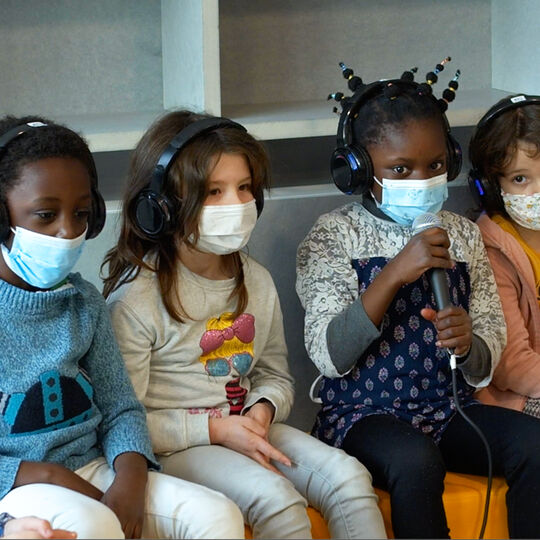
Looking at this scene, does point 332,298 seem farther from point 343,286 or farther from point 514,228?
point 514,228

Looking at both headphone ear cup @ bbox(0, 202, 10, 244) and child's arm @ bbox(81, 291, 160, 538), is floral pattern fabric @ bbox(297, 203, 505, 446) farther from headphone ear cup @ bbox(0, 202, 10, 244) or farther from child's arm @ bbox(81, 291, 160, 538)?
headphone ear cup @ bbox(0, 202, 10, 244)

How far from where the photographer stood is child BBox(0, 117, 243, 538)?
5.27 feet

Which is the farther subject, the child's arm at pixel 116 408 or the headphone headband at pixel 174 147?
the headphone headband at pixel 174 147

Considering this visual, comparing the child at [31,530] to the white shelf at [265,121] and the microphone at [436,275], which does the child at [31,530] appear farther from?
the white shelf at [265,121]

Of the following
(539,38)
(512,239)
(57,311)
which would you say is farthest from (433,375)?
(539,38)

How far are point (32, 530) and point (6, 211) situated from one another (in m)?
0.47

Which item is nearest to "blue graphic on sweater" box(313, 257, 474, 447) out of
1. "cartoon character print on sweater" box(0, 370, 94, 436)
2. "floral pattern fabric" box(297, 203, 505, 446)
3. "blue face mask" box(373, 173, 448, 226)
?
"floral pattern fabric" box(297, 203, 505, 446)

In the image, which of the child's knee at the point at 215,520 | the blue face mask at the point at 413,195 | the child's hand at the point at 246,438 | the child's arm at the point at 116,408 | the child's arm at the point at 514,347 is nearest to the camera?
the child's knee at the point at 215,520

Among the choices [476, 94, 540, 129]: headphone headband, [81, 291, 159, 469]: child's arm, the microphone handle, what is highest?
[476, 94, 540, 129]: headphone headband

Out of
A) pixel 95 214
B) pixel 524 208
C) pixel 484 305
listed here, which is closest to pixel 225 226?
pixel 95 214

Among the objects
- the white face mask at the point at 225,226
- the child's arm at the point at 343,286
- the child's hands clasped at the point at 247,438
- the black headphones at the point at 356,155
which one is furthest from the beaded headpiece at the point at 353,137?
the child's hands clasped at the point at 247,438

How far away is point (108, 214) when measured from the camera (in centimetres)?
216

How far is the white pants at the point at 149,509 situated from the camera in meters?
1.51

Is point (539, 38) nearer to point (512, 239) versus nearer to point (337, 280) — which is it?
point (512, 239)
